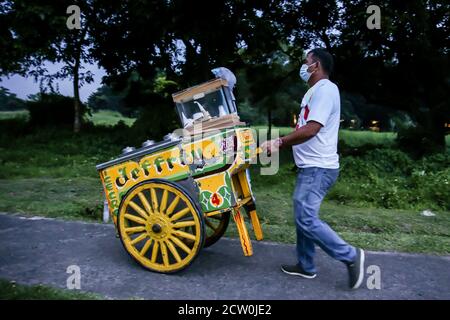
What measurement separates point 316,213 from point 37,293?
7.14ft

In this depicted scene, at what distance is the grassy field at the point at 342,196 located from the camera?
527 centimetres

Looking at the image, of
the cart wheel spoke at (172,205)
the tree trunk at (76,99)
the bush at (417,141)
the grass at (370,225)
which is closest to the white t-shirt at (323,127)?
the cart wheel spoke at (172,205)

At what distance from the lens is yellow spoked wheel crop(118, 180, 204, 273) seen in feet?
12.0

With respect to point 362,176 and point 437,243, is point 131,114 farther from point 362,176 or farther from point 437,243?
point 437,243

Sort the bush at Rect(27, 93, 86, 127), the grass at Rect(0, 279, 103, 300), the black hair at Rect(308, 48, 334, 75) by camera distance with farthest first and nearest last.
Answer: the bush at Rect(27, 93, 86, 127) → the black hair at Rect(308, 48, 334, 75) → the grass at Rect(0, 279, 103, 300)

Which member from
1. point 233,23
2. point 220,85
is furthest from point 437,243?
point 233,23

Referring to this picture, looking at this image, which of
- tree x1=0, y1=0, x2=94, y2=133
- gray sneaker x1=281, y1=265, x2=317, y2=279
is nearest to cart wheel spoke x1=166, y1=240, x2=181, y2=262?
gray sneaker x1=281, y1=265, x2=317, y2=279

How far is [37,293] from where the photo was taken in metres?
3.23

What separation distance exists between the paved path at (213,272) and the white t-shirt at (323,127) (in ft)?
3.28

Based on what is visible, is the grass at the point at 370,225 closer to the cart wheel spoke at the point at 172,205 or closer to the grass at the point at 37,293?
the cart wheel spoke at the point at 172,205

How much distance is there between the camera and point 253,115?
34938 millimetres

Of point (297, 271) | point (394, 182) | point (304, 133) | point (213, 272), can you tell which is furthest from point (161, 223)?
point (394, 182)

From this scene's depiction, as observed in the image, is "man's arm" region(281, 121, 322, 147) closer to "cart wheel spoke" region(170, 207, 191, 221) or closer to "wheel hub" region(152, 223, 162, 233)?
"cart wheel spoke" region(170, 207, 191, 221)

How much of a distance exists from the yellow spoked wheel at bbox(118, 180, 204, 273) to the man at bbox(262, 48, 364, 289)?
843 mm
